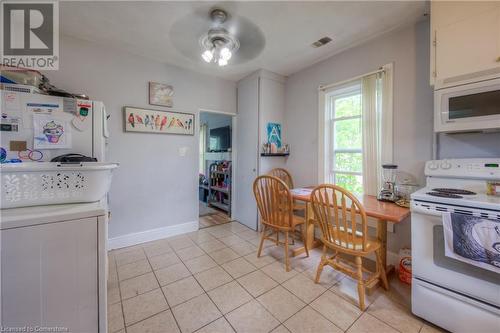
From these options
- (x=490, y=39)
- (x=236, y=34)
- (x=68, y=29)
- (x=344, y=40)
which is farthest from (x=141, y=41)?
(x=490, y=39)

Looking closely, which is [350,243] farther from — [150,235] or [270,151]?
[150,235]

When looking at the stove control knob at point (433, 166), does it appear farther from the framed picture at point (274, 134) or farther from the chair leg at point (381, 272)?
the framed picture at point (274, 134)

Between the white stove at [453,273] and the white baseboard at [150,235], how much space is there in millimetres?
2759

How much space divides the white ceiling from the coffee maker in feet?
4.90

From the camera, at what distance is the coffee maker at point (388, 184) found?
1.97 m

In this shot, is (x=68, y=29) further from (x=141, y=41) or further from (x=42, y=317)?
(x=42, y=317)

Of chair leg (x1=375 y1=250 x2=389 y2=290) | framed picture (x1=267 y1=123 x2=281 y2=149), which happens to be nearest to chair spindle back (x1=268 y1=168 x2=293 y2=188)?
framed picture (x1=267 y1=123 x2=281 y2=149)

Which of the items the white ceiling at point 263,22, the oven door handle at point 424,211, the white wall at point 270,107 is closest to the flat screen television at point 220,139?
the white wall at point 270,107

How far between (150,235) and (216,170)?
2054 millimetres

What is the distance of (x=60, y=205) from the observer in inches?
38.1

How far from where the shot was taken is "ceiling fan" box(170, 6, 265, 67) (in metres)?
1.85

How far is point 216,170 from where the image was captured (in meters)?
4.50

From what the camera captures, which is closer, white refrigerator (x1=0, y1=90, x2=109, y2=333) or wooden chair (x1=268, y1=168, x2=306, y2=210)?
white refrigerator (x1=0, y1=90, x2=109, y2=333)

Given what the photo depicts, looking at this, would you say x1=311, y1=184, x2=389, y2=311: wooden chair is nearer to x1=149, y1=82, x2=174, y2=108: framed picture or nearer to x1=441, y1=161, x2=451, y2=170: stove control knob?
x1=441, y1=161, x2=451, y2=170: stove control knob
